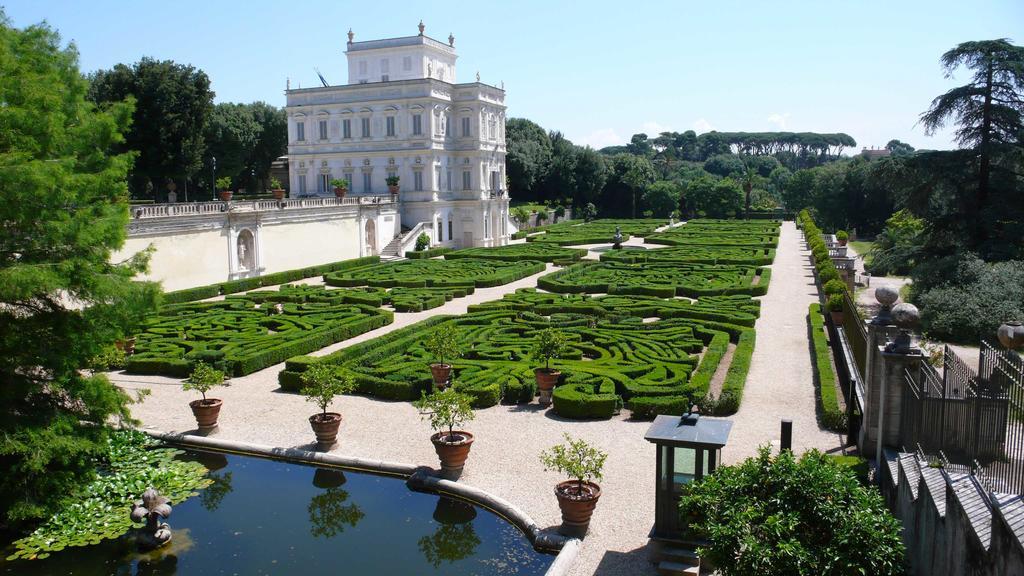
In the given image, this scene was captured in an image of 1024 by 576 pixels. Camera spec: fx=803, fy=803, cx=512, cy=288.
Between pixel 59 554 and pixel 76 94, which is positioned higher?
pixel 76 94

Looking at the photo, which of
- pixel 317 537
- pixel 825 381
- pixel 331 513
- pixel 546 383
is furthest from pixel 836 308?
pixel 317 537

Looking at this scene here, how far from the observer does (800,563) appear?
6.97 m

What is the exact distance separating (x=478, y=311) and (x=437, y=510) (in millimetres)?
14096

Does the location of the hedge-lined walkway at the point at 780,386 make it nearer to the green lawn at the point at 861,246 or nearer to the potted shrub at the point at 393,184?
the green lawn at the point at 861,246

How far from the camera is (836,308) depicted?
22609 millimetres

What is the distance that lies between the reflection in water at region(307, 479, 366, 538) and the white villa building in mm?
37664

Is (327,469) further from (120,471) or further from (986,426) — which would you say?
(986,426)

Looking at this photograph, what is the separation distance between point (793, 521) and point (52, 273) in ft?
29.5

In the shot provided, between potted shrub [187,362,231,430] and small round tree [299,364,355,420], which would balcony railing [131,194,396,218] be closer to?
potted shrub [187,362,231,430]

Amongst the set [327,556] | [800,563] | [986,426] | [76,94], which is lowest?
[327,556]

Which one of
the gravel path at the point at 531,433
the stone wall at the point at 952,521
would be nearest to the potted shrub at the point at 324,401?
the gravel path at the point at 531,433

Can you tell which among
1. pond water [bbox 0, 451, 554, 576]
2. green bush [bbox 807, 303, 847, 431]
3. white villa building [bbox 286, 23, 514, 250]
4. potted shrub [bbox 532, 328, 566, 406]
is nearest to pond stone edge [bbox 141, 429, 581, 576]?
pond water [bbox 0, 451, 554, 576]

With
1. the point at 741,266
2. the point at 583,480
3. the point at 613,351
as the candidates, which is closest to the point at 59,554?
the point at 583,480

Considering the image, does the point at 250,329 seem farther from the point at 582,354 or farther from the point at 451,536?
the point at 451,536
